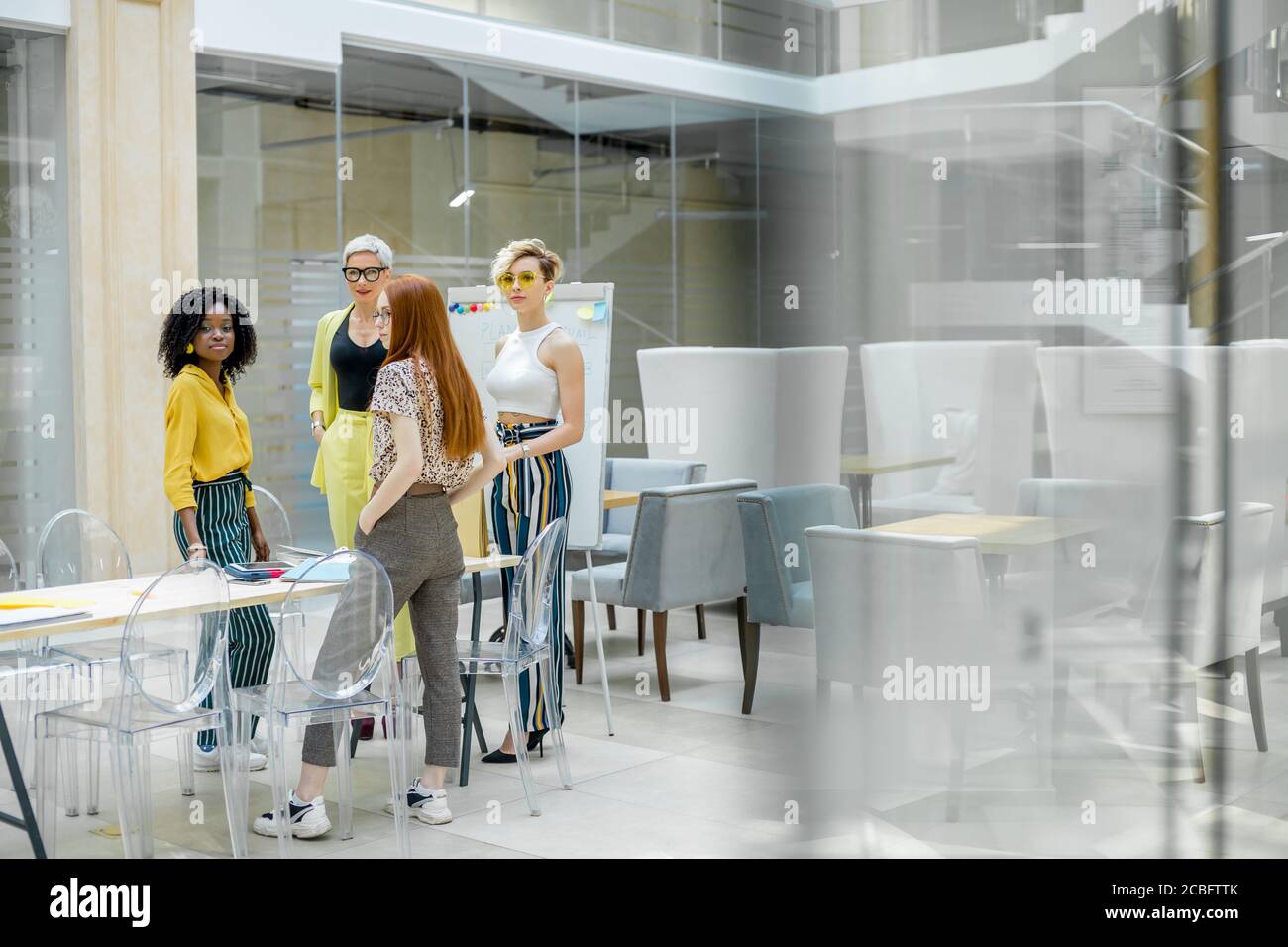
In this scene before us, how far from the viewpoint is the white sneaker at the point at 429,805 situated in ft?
11.6

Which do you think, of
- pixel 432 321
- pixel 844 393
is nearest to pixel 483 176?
pixel 432 321

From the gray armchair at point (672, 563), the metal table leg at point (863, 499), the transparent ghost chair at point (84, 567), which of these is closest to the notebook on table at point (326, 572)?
the transparent ghost chair at point (84, 567)

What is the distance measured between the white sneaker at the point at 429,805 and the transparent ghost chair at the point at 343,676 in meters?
0.28

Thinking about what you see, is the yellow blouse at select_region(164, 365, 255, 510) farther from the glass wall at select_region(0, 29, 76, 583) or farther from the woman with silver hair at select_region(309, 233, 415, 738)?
the glass wall at select_region(0, 29, 76, 583)

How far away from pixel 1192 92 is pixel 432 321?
6.97 feet

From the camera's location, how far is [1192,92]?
1762 millimetres

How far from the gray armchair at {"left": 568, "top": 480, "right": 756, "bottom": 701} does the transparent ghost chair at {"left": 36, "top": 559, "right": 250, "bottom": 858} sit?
189 centimetres

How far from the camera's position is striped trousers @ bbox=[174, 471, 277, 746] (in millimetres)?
3992

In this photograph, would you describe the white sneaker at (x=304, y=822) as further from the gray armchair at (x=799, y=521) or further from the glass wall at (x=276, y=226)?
the glass wall at (x=276, y=226)

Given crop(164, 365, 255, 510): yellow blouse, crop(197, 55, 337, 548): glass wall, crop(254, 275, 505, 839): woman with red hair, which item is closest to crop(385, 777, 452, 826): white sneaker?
crop(254, 275, 505, 839): woman with red hair

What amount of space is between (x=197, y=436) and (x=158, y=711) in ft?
3.46

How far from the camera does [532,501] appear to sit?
13.4ft

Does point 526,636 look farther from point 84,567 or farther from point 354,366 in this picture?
point 84,567
